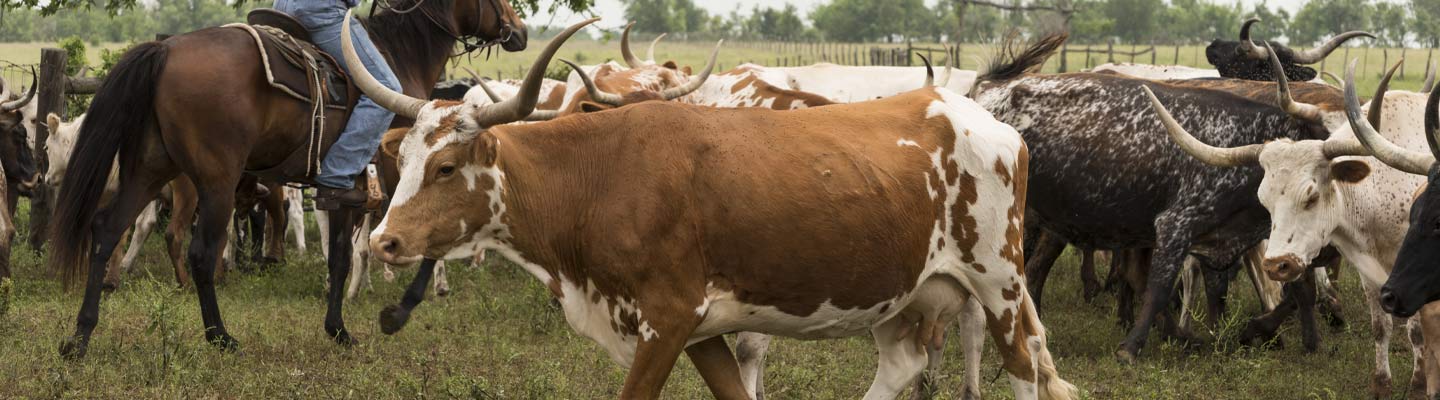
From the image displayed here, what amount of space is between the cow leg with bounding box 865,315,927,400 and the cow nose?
2016 mm

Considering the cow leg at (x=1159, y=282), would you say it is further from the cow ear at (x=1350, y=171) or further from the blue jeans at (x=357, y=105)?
the blue jeans at (x=357, y=105)

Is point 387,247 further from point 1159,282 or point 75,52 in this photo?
point 75,52

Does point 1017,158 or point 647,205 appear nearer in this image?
point 647,205

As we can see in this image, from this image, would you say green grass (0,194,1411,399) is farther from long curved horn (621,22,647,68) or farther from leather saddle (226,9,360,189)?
long curved horn (621,22,647,68)

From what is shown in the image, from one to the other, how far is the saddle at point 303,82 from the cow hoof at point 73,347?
124 centimetres

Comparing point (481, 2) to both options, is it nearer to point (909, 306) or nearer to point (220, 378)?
point (220, 378)

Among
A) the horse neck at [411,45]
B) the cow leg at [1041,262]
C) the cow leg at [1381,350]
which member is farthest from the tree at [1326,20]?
the horse neck at [411,45]

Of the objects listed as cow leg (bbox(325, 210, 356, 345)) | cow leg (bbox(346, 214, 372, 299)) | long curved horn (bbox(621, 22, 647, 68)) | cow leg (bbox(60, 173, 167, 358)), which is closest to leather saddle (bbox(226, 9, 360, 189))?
cow leg (bbox(325, 210, 356, 345))

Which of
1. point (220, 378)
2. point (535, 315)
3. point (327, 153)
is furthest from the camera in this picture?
point (535, 315)

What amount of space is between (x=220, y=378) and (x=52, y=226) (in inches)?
50.7

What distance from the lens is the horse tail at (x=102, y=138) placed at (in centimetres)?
735

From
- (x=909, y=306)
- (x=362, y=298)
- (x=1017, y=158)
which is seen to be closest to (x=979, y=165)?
(x=1017, y=158)

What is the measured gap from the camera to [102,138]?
7.38 metres

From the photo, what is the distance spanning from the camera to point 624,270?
16.3ft
